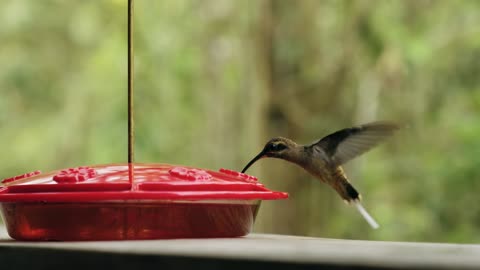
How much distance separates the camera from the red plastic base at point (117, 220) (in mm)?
1584

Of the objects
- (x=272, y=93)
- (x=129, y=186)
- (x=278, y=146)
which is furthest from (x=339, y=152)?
(x=272, y=93)

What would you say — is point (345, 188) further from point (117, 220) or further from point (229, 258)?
point (229, 258)

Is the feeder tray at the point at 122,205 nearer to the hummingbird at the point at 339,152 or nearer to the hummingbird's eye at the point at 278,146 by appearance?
the hummingbird's eye at the point at 278,146

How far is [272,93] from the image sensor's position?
543 centimetres

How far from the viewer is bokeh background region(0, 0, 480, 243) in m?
5.45

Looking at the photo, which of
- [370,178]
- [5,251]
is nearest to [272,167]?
[370,178]

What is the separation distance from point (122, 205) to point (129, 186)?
0.04 m

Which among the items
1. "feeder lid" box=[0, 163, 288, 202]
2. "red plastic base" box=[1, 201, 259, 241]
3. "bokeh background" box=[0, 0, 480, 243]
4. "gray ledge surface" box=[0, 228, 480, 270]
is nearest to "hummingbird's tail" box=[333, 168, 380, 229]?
"feeder lid" box=[0, 163, 288, 202]

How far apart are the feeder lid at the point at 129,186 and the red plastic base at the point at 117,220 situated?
3 centimetres

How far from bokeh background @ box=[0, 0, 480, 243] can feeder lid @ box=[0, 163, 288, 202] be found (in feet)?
11.9

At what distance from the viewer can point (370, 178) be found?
6414mm

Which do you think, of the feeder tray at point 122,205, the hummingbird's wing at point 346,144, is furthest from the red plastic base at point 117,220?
the hummingbird's wing at point 346,144

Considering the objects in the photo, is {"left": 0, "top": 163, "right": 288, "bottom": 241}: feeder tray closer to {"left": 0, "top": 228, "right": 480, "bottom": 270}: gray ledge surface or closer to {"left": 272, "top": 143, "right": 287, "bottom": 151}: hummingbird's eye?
{"left": 0, "top": 228, "right": 480, "bottom": 270}: gray ledge surface

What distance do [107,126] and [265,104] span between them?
6.56 ft
